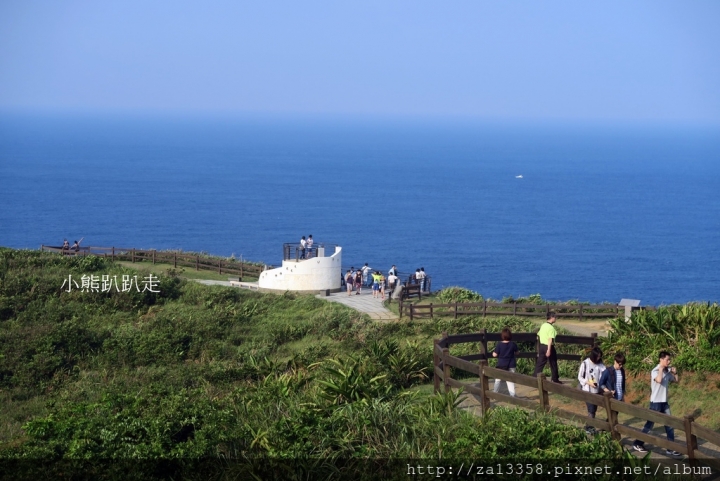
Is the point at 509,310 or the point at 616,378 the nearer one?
the point at 616,378

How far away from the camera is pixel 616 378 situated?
46.8ft

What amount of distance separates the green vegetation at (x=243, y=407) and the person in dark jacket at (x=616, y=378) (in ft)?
7.63

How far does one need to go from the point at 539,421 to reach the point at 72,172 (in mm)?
174222

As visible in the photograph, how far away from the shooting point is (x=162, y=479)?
1212cm

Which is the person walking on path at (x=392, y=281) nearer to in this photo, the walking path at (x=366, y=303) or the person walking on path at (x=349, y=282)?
the walking path at (x=366, y=303)

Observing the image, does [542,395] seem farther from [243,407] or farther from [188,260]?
[188,260]

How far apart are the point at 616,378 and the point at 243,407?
5903 mm


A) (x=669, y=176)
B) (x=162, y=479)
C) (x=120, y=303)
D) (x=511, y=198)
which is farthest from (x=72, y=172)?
(x=162, y=479)

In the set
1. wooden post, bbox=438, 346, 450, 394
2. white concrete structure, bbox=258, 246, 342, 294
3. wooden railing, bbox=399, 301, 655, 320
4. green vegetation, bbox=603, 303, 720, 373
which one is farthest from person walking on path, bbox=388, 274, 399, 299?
wooden post, bbox=438, 346, 450, 394

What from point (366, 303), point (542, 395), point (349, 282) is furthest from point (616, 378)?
point (349, 282)

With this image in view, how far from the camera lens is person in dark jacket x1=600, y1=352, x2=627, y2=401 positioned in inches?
553

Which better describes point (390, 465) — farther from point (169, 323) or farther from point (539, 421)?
point (169, 323)

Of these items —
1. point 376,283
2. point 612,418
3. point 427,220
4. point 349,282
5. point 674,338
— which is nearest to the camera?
point 612,418

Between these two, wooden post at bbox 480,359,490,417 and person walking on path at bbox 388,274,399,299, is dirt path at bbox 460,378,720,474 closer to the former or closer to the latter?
wooden post at bbox 480,359,490,417
